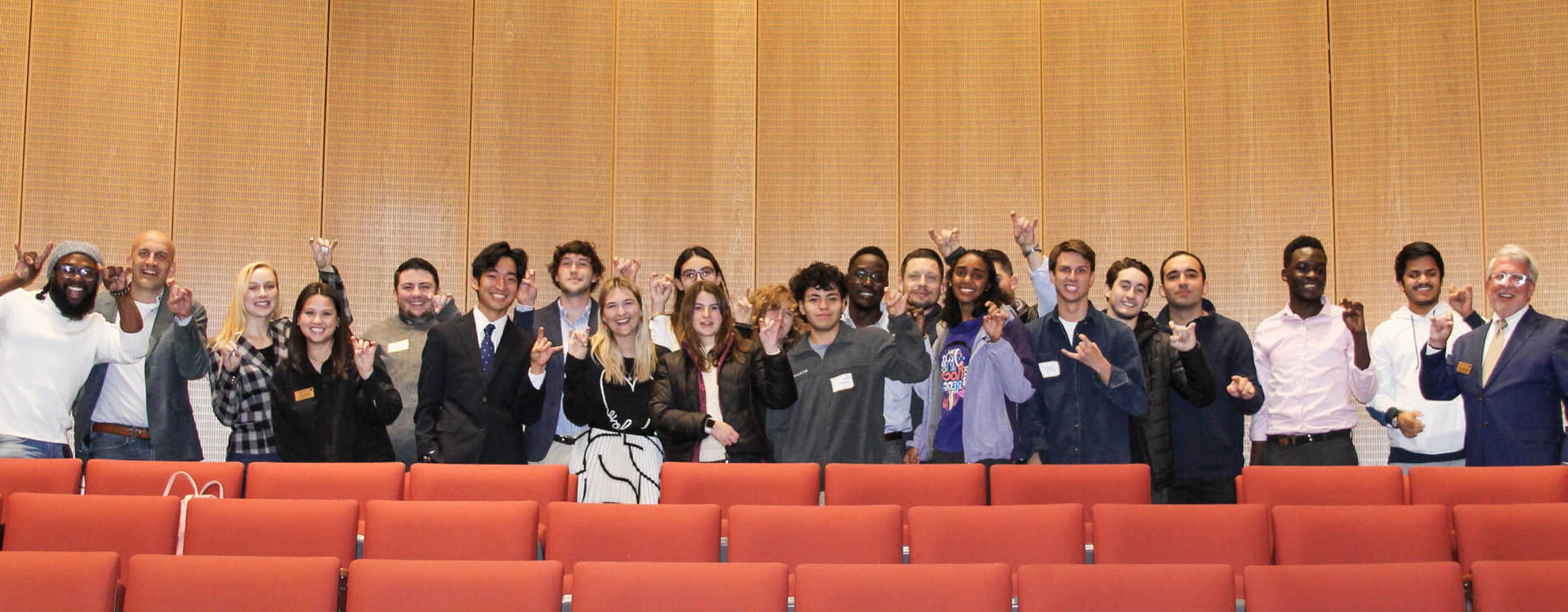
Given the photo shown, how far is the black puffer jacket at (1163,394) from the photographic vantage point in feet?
13.7

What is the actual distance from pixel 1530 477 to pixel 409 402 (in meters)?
3.67

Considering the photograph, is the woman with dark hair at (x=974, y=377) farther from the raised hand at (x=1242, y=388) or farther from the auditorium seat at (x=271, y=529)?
the auditorium seat at (x=271, y=529)

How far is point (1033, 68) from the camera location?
20.5 feet

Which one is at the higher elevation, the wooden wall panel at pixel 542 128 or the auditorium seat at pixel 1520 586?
the wooden wall panel at pixel 542 128

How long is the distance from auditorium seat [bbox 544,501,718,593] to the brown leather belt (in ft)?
6.36

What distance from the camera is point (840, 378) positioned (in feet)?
13.6

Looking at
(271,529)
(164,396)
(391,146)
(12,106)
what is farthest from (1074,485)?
(12,106)

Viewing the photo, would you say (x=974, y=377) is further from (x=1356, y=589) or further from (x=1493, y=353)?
(x=1493, y=353)

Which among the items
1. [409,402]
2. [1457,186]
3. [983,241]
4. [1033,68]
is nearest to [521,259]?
[409,402]

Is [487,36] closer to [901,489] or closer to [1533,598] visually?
[901,489]

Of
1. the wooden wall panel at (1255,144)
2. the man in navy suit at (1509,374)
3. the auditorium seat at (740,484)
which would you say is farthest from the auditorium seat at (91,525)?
the wooden wall panel at (1255,144)

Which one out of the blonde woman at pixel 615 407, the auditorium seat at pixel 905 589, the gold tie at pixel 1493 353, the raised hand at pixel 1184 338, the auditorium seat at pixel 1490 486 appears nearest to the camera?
the auditorium seat at pixel 905 589

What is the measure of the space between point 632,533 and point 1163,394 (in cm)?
203

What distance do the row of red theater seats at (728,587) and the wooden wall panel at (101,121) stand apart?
353 cm
